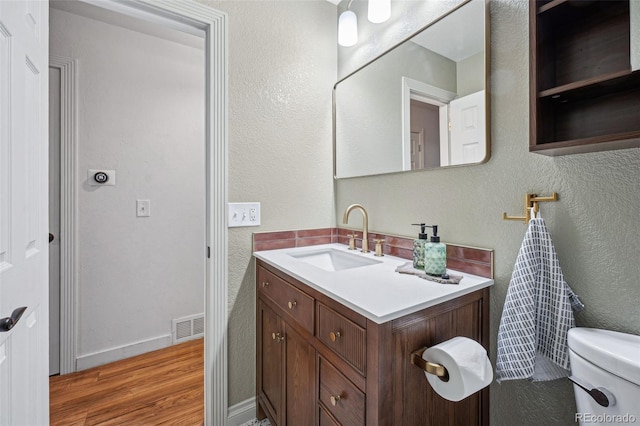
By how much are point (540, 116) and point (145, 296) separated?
2620 mm

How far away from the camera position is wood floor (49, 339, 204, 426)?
1.61 m

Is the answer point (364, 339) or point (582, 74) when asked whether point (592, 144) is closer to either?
point (582, 74)

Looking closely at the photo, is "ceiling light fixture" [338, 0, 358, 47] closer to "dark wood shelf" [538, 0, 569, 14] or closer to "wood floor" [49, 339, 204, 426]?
"dark wood shelf" [538, 0, 569, 14]

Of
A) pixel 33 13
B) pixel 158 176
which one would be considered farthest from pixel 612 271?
pixel 158 176

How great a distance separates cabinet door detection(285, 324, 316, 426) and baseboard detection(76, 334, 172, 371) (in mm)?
1571

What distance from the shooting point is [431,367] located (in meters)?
0.77

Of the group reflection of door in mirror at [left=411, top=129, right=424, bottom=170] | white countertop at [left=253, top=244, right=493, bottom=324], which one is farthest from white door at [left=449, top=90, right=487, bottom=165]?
white countertop at [left=253, top=244, right=493, bottom=324]

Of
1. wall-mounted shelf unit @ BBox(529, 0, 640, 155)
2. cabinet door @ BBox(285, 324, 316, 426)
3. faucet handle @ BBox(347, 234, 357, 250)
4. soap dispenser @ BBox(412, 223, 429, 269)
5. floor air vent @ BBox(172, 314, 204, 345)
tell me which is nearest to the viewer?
wall-mounted shelf unit @ BBox(529, 0, 640, 155)

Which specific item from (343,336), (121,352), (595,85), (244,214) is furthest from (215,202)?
(121,352)

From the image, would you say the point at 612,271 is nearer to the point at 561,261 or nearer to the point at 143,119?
the point at 561,261

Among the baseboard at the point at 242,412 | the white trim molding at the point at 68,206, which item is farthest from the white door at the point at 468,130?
the white trim molding at the point at 68,206

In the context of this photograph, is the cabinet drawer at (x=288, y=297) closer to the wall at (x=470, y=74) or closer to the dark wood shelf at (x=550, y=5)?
the wall at (x=470, y=74)

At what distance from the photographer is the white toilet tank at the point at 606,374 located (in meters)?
0.66

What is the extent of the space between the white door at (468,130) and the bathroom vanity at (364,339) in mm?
477
